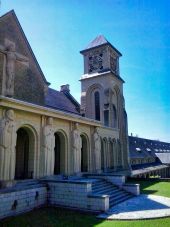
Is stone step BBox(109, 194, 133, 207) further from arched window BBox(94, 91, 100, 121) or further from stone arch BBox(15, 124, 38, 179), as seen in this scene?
arched window BBox(94, 91, 100, 121)

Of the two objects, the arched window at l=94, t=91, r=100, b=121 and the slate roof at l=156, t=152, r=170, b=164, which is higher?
the arched window at l=94, t=91, r=100, b=121

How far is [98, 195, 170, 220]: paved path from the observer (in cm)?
1204

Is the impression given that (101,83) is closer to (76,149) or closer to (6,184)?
(76,149)

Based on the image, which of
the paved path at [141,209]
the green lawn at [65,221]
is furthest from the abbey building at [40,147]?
the green lawn at [65,221]

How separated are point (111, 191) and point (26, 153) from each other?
291 inches

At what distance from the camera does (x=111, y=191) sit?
17297mm

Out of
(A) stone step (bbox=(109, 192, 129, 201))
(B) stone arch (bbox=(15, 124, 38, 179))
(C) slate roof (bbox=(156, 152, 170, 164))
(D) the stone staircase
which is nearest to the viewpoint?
(D) the stone staircase

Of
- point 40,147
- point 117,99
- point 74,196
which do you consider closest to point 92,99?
point 117,99

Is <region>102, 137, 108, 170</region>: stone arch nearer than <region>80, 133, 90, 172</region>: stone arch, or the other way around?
<region>80, 133, 90, 172</region>: stone arch

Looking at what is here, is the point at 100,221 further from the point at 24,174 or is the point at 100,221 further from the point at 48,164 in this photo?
the point at 24,174

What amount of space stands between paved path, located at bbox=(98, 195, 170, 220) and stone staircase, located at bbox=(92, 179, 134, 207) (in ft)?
2.11

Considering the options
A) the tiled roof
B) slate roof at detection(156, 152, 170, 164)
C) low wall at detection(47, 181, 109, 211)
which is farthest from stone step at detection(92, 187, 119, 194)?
slate roof at detection(156, 152, 170, 164)

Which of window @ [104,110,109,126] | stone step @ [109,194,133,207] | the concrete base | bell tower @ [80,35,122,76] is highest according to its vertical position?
bell tower @ [80,35,122,76]

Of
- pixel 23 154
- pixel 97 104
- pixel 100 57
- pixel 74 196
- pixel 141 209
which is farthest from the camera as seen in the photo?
pixel 100 57
